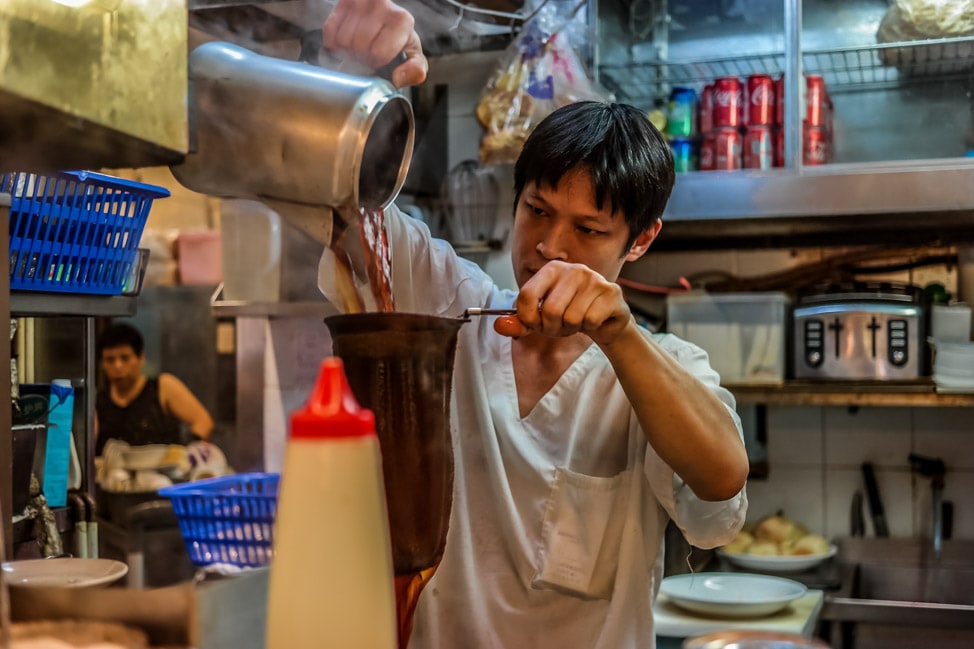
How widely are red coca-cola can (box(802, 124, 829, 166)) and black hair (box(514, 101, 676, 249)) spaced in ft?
5.15

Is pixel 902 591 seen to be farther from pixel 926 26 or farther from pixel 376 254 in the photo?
pixel 376 254

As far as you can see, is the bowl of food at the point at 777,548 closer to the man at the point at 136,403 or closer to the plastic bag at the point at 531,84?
the plastic bag at the point at 531,84

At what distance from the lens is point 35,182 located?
1.41 m

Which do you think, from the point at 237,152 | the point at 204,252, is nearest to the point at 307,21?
Result: the point at 237,152

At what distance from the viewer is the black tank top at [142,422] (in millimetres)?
4203

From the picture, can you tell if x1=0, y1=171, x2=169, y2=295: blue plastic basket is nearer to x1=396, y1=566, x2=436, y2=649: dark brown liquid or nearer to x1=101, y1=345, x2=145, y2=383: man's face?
x1=396, y1=566, x2=436, y2=649: dark brown liquid

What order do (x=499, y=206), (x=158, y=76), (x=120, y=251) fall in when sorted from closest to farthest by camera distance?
1. (x=158, y=76)
2. (x=120, y=251)
3. (x=499, y=206)

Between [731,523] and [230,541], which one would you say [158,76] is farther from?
[731,523]

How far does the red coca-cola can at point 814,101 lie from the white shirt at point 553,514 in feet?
5.56

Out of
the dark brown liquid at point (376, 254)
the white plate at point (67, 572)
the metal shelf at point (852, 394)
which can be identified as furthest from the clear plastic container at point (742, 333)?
the white plate at point (67, 572)

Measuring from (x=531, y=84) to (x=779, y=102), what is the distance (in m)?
0.81

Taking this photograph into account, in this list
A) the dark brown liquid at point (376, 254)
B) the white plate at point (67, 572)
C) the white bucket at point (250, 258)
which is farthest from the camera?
the white bucket at point (250, 258)

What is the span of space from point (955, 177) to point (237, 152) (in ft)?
8.03

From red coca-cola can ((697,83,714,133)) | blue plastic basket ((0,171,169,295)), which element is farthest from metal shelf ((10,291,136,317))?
red coca-cola can ((697,83,714,133))
